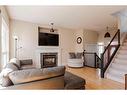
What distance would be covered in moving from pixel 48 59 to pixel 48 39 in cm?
122

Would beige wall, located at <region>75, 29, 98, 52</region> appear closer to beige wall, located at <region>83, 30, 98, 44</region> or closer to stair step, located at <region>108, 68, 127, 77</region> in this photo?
beige wall, located at <region>83, 30, 98, 44</region>

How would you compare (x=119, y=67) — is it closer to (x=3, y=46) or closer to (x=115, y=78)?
(x=115, y=78)

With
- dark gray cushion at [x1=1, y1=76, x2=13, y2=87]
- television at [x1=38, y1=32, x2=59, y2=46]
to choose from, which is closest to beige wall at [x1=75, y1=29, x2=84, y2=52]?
television at [x1=38, y1=32, x2=59, y2=46]

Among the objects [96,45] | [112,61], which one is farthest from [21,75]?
[96,45]

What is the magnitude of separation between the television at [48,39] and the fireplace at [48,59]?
642 millimetres

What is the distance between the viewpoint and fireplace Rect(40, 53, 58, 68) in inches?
268

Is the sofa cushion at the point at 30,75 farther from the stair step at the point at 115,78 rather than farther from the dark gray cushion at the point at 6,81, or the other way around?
the stair step at the point at 115,78

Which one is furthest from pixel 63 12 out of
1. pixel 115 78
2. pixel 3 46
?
pixel 115 78

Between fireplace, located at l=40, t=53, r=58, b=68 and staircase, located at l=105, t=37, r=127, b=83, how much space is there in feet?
11.9

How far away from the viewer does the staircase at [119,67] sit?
3.97m

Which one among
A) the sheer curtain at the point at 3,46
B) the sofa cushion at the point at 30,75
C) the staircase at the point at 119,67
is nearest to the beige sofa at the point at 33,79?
the sofa cushion at the point at 30,75

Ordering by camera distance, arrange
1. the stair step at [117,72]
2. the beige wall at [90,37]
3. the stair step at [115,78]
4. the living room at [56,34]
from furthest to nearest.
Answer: the beige wall at [90,37], the living room at [56,34], the stair step at [117,72], the stair step at [115,78]

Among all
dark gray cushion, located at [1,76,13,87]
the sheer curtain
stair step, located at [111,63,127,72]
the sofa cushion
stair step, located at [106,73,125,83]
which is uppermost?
the sheer curtain

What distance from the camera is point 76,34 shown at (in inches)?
324
